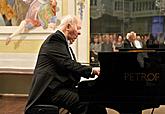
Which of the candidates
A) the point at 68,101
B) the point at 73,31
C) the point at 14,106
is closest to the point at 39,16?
the point at 14,106

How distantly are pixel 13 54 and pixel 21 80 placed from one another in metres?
0.53

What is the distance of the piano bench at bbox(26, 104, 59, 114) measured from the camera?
2.59m

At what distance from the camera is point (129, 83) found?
2.49 metres

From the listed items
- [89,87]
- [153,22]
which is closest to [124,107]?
[89,87]

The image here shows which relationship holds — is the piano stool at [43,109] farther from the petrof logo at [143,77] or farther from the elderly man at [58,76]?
the petrof logo at [143,77]

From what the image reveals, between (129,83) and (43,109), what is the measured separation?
0.77 m

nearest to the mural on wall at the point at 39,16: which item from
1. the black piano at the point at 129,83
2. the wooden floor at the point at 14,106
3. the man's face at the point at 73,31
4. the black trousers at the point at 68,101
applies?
the wooden floor at the point at 14,106

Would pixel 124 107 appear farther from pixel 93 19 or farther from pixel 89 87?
pixel 93 19

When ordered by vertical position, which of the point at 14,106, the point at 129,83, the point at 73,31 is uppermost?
the point at 73,31

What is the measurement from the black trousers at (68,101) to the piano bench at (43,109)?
9cm

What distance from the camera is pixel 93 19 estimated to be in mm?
5477

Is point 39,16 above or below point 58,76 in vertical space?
above

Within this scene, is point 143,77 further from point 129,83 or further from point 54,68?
point 54,68

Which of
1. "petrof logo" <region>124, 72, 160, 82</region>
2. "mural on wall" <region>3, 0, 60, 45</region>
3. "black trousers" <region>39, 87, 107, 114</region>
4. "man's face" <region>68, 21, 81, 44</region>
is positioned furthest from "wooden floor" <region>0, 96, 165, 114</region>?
"petrof logo" <region>124, 72, 160, 82</region>
